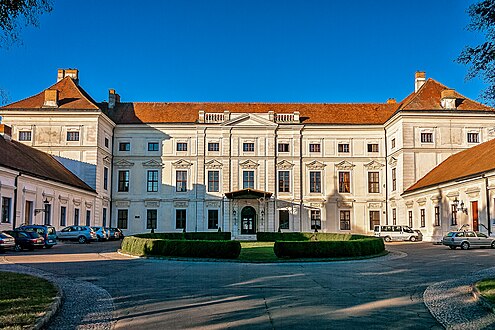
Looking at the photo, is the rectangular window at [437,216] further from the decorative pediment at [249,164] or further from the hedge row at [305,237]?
the decorative pediment at [249,164]

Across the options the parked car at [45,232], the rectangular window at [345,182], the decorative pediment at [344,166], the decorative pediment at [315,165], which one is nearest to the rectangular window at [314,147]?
the decorative pediment at [315,165]

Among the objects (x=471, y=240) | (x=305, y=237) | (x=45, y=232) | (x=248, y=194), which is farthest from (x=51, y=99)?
(x=471, y=240)

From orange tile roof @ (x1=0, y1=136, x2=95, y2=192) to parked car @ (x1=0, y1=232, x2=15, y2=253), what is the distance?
6065mm

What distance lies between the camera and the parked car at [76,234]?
1477 inches

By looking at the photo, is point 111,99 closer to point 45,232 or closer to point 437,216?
point 45,232

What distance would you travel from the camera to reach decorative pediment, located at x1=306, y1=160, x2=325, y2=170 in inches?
2004

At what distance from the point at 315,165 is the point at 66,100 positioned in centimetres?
2478

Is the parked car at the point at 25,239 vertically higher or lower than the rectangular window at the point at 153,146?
lower

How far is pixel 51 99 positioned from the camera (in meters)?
→ 46.9

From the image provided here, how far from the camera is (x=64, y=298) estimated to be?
11328 mm

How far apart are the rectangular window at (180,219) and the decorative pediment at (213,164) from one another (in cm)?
509

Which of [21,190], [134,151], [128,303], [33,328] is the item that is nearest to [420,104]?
[134,151]

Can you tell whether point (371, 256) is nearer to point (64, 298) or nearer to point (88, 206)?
point (64, 298)

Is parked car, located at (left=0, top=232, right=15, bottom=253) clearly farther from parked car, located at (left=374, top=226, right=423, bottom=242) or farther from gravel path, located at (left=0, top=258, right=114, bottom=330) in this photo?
parked car, located at (left=374, top=226, right=423, bottom=242)
